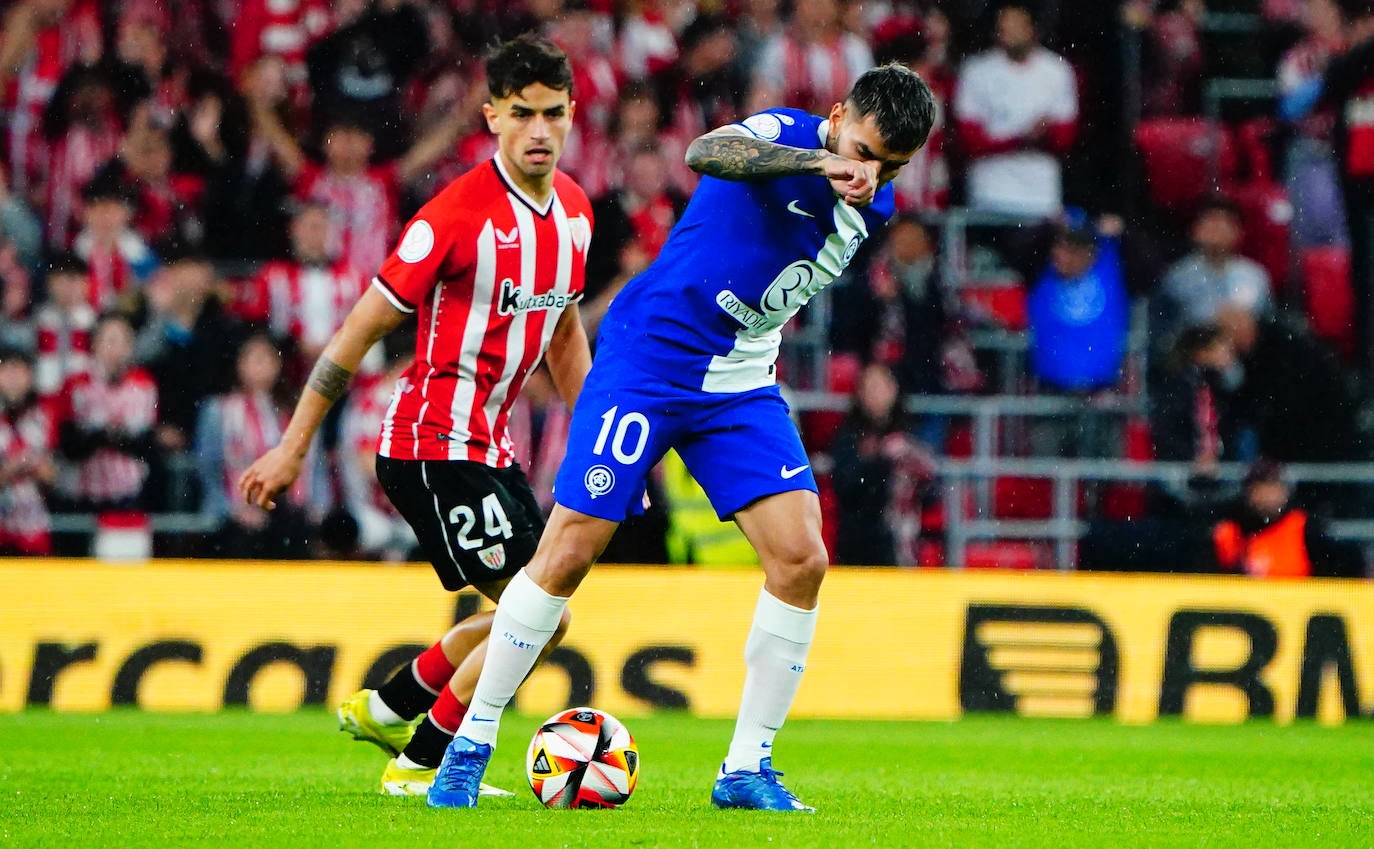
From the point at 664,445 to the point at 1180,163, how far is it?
9807 mm

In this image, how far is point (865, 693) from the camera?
10.7m

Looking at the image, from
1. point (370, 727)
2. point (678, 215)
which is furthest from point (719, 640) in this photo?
point (370, 727)

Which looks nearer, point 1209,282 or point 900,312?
point 900,312

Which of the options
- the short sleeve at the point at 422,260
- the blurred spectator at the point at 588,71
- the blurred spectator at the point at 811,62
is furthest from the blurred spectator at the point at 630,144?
the short sleeve at the point at 422,260

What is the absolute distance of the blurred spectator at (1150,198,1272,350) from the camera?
1312cm

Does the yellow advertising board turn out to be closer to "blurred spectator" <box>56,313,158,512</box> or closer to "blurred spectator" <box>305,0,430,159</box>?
"blurred spectator" <box>56,313,158,512</box>

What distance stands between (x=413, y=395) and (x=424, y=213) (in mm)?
638

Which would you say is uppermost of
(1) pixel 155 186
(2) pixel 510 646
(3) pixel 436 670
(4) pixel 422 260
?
(1) pixel 155 186

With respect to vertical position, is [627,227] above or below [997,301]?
above

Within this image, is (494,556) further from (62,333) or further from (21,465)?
(62,333)

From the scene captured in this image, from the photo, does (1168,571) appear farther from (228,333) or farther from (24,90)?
(24,90)

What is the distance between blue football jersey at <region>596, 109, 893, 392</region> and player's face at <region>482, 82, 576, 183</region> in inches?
28.8

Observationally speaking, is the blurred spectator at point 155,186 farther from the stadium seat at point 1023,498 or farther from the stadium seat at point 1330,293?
the stadium seat at point 1330,293

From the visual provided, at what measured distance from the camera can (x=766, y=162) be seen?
5.22 m
